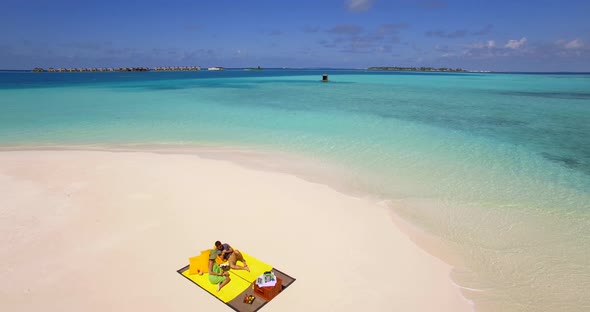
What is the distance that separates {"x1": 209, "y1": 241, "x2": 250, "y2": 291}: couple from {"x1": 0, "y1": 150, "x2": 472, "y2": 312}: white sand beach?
1.02 ft

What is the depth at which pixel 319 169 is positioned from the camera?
10.9 metres

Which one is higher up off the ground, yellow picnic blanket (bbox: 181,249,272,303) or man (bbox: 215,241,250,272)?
man (bbox: 215,241,250,272)

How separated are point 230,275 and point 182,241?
1721mm

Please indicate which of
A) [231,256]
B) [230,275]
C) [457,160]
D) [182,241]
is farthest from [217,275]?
[457,160]

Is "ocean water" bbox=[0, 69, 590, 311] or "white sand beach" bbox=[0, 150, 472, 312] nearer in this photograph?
"white sand beach" bbox=[0, 150, 472, 312]

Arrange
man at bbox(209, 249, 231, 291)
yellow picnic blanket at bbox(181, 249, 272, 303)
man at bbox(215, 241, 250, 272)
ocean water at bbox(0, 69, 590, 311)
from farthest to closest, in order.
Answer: ocean water at bbox(0, 69, 590, 311) → man at bbox(215, 241, 250, 272) → man at bbox(209, 249, 231, 291) → yellow picnic blanket at bbox(181, 249, 272, 303)

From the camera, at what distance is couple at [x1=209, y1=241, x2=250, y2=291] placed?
5.06m

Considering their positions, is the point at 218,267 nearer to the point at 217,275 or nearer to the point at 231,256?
the point at 217,275

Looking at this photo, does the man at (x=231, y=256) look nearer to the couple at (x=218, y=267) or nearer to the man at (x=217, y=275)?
the couple at (x=218, y=267)

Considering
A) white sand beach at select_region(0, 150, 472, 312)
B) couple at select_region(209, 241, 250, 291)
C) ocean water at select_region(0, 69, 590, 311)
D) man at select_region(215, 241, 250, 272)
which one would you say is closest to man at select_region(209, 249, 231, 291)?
couple at select_region(209, 241, 250, 291)

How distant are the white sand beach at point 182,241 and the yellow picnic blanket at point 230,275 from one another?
15 cm

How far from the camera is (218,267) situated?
5168 millimetres

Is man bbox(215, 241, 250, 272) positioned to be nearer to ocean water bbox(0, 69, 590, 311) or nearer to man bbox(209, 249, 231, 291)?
man bbox(209, 249, 231, 291)

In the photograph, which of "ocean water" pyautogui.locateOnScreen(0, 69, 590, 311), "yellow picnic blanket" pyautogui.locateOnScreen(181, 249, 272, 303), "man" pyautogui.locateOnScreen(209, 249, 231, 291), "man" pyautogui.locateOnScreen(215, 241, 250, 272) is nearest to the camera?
"yellow picnic blanket" pyautogui.locateOnScreen(181, 249, 272, 303)
